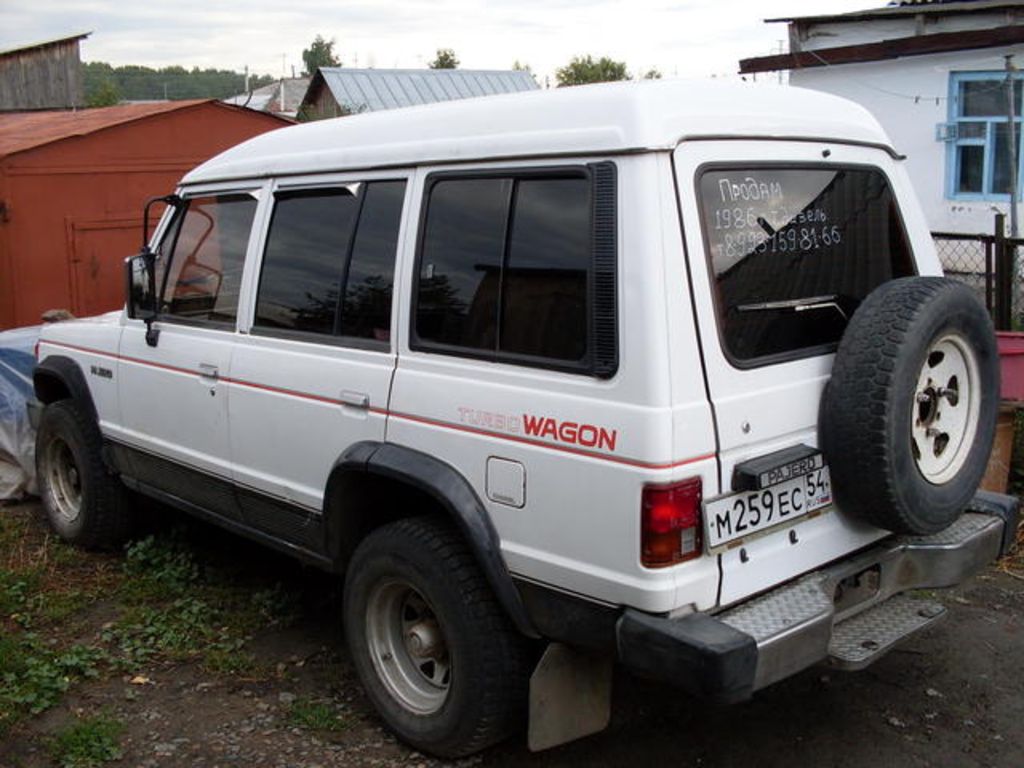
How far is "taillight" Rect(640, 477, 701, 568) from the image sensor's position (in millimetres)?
2754

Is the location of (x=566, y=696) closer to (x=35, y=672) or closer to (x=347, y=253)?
(x=347, y=253)

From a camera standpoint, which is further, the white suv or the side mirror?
the side mirror

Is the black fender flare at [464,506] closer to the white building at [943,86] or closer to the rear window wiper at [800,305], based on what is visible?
the rear window wiper at [800,305]

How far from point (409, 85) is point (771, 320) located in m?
25.5

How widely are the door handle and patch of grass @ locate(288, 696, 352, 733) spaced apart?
1.15 m

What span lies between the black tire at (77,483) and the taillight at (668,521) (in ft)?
11.2

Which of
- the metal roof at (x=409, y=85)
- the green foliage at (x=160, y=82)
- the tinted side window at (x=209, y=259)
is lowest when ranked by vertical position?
the tinted side window at (x=209, y=259)

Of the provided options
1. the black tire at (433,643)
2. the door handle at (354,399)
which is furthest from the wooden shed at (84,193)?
the black tire at (433,643)

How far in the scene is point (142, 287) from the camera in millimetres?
4785

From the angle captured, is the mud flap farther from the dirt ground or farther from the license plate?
the license plate

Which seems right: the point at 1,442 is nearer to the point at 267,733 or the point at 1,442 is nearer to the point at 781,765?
the point at 267,733

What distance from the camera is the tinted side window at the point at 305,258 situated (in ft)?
12.6

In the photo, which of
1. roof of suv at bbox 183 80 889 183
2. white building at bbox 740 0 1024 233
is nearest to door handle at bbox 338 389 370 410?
roof of suv at bbox 183 80 889 183

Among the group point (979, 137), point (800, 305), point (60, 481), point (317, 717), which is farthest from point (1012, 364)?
point (979, 137)
